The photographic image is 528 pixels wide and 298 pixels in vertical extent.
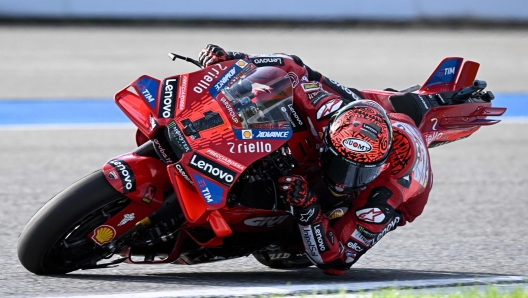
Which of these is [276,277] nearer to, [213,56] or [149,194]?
[149,194]

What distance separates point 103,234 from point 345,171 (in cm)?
124

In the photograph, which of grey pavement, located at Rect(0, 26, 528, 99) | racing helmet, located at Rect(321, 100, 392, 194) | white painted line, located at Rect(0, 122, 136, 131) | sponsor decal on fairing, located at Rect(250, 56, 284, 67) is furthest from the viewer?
grey pavement, located at Rect(0, 26, 528, 99)

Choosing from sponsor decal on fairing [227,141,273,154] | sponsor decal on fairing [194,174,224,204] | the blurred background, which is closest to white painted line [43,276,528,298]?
sponsor decal on fairing [194,174,224,204]

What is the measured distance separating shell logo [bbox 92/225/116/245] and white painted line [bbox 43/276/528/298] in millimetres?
418

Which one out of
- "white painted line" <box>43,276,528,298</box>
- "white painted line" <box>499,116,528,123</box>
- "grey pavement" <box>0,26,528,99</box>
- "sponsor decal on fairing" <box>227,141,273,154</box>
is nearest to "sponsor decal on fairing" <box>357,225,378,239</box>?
"white painted line" <box>43,276,528,298</box>

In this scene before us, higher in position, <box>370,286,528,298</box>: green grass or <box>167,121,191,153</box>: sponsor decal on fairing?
<box>167,121,191,153</box>: sponsor decal on fairing

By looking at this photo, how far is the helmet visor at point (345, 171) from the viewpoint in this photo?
4.14 metres

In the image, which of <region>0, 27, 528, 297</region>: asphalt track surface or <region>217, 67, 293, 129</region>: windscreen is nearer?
<region>217, 67, 293, 129</region>: windscreen

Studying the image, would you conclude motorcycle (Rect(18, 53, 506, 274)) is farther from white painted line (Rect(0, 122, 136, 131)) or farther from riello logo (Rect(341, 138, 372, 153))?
white painted line (Rect(0, 122, 136, 131))

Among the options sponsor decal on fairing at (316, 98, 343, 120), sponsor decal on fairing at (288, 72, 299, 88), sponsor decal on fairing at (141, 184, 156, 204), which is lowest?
sponsor decal on fairing at (141, 184, 156, 204)

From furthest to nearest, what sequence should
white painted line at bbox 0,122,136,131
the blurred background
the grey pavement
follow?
the blurred background → the grey pavement → white painted line at bbox 0,122,136,131

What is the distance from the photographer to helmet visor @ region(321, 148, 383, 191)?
4137 millimetres

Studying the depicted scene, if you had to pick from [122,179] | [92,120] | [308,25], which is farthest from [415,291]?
[308,25]

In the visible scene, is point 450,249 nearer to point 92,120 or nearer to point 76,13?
point 92,120
